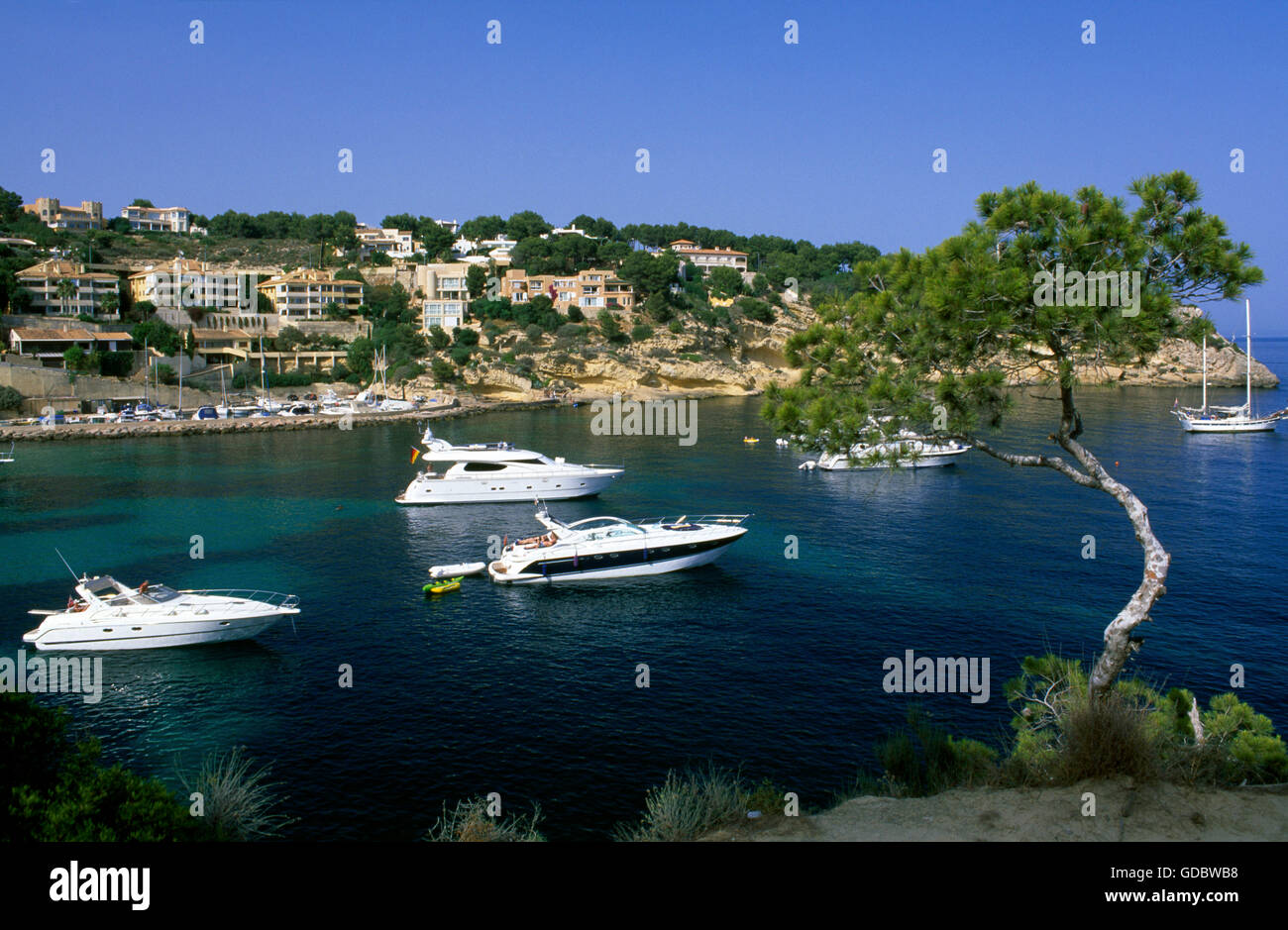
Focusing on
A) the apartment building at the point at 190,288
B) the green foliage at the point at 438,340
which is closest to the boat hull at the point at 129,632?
the green foliage at the point at 438,340

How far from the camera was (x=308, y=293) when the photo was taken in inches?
4454

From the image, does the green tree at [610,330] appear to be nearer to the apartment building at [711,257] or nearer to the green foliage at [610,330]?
the green foliage at [610,330]

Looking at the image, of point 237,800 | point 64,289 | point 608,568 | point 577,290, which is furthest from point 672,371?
point 237,800

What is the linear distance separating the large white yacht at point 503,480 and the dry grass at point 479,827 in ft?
100.0

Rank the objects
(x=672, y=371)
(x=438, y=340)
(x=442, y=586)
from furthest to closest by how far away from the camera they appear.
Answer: (x=438, y=340)
(x=672, y=371)
(x=442, y=586)

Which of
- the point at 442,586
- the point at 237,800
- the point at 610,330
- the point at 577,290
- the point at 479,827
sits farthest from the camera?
the point at 577,290

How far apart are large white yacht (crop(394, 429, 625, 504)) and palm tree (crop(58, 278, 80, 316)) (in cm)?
7141

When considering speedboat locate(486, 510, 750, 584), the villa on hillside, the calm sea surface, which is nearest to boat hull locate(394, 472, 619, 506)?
the calm sea surface

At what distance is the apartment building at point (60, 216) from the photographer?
14988 cm

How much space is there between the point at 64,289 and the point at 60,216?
73005 mm

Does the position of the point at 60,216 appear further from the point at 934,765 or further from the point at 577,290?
the point at 934,765

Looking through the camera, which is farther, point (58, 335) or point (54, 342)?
point (54, 342)

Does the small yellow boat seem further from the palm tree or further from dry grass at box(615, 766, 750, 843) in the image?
the palm tree
